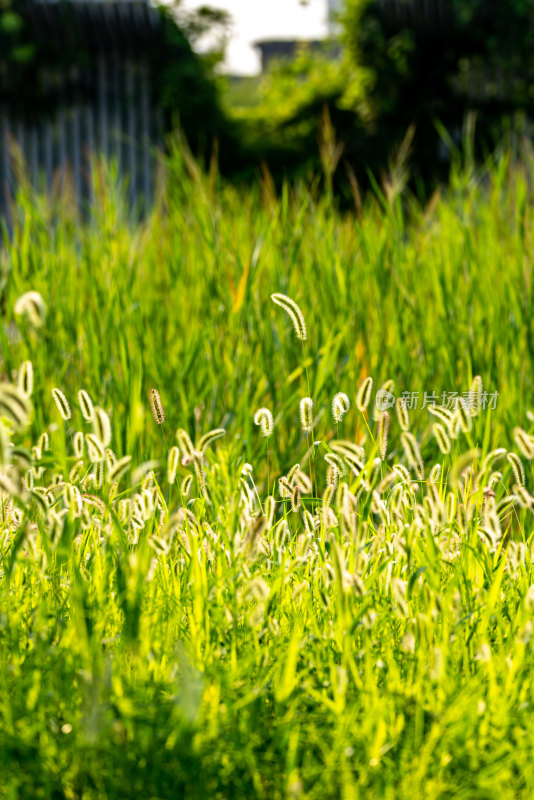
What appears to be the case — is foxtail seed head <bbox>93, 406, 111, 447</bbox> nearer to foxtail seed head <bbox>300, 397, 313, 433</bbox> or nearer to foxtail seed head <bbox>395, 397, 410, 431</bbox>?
foxtail seed head <bbox>300, 397, 313, 433</bbox>

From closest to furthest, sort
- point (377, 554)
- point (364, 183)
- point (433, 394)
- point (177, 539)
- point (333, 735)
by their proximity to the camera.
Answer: point (333, 735) → point (377, 554) → point (177, 539) → point (433, 394) → point (364, 183)

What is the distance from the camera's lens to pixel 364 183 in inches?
324

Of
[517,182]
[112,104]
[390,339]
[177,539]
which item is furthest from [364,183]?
[177,539]

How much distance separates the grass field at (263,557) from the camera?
1.08m

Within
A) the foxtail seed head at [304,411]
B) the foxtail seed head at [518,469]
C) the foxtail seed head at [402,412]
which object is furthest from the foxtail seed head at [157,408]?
the foxtail seed head at [518,469]

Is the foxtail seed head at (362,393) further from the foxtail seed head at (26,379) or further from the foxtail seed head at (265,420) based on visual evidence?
the foxtail seed head at (26,379)

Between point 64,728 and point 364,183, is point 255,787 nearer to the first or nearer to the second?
point 64,728

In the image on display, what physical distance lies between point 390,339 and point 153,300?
75cm

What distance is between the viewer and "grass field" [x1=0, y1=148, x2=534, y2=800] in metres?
1.08

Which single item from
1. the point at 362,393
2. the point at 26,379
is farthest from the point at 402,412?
the point at 26,379

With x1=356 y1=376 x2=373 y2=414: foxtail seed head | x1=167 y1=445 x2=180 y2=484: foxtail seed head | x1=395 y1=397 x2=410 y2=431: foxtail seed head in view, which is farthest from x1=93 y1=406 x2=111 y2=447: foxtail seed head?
x1=395 y1=397 x2=410 y2=431: foxtail seed head

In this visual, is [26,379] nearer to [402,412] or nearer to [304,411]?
[304,411]

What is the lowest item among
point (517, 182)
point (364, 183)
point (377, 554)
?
point (364, 183)

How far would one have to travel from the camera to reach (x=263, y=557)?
5.36ft
